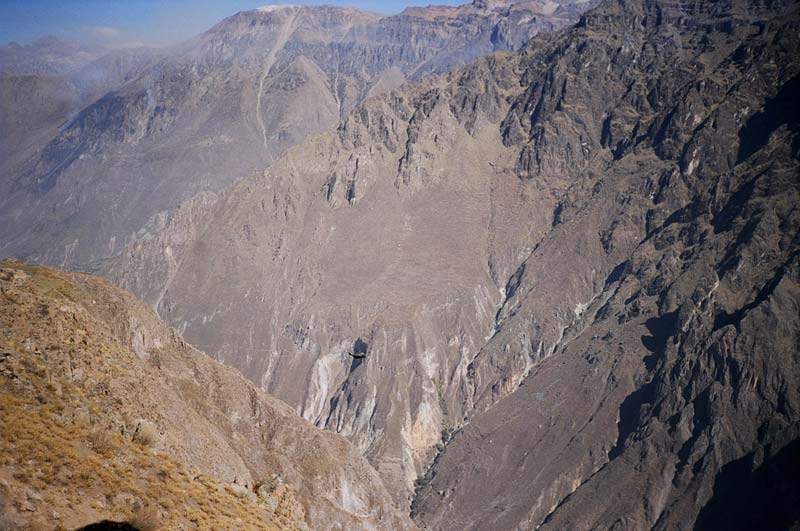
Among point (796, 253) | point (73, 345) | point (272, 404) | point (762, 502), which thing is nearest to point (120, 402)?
point (73, 345)

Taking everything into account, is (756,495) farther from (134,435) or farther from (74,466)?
(74,466)

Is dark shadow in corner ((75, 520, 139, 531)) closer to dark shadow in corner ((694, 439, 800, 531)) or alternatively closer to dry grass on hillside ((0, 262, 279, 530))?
dry grass on hillside ((0, 262, 279, 530))

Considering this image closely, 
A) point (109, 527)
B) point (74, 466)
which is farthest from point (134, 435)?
A: point (109, 527)

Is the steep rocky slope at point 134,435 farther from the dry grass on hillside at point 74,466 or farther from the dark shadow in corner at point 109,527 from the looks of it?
the dark shadow in corner at point 109,527

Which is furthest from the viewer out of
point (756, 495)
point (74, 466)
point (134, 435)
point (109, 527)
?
point (756, 495)

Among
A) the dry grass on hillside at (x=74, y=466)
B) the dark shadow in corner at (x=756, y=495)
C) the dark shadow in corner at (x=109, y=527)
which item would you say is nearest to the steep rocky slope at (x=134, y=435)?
the dry grass on hillside at (x=74, y=466)

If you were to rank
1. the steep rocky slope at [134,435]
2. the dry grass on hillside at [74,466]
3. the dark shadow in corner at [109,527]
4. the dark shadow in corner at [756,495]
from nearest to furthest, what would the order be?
the dark shadow in corner at [109,527]
the dry grass on hillside at [74,466]
the steep rocky slope at [134,435]
the dark shadow in corner at [756,495]

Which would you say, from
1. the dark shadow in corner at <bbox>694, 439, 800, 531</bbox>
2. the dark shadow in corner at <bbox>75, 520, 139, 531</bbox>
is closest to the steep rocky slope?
the dark shadow in corner at <bbox>75, 520, 139, 531</bbox>
